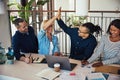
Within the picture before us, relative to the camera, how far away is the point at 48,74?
6.45 ft

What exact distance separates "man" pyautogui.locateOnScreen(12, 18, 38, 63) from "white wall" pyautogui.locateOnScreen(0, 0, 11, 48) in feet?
2.80

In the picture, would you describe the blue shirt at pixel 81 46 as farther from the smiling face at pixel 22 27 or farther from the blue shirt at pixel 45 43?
the smiling face at pixel 22 27

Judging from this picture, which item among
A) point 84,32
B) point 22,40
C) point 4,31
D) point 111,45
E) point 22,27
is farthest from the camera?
point 4,31

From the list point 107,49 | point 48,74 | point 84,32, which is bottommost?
point 48,74

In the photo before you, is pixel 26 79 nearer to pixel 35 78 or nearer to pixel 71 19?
pixel 35 78

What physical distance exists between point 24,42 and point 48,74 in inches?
37.8

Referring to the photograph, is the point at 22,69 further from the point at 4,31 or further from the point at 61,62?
the point at 4,31

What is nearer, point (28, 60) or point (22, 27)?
point (28, 60)

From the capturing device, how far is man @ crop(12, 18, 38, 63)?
254 cm

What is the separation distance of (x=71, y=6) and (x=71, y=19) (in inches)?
64.5

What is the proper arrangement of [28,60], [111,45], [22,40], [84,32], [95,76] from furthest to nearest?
[22,40], [84,32], [111,45], [28,60], [95,76]

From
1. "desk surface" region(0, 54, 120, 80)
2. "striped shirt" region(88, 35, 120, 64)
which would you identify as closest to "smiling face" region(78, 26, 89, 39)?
"striped shirt" region(88, 35, 120, 64)

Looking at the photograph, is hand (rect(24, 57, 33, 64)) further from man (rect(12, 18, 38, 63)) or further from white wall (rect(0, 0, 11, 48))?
white wall (rect(0, 0, 11, 48))

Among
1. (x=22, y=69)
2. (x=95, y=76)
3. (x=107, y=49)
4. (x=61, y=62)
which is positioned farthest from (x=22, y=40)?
(x=95, y=76)
